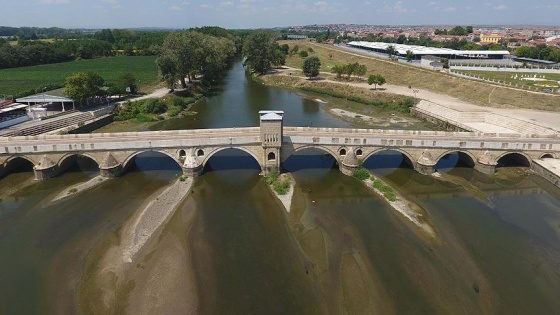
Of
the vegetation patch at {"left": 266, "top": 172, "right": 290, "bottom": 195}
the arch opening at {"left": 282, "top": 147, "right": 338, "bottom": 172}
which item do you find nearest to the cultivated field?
the arch opening at {"left": 282, "top": 147, "right": 338, "bottom": 172}

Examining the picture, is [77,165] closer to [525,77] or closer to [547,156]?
[547,156]

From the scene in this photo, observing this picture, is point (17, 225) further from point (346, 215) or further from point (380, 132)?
point (380, 132)

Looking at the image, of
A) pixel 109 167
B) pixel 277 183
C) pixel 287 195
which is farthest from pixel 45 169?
pixel 287 195

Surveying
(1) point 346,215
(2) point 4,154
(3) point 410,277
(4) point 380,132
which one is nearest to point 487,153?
(4) point 380,132

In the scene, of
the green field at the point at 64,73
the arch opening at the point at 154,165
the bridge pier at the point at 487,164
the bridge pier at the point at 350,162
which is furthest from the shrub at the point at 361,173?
the green field at the point at 64,73

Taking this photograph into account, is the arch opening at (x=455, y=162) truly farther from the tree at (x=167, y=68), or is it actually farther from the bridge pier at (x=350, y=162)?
the tree at (x=167, y=68)

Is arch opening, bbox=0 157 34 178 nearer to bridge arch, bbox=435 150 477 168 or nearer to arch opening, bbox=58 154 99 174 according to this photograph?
arch opening, bbox=58 154 99 174
